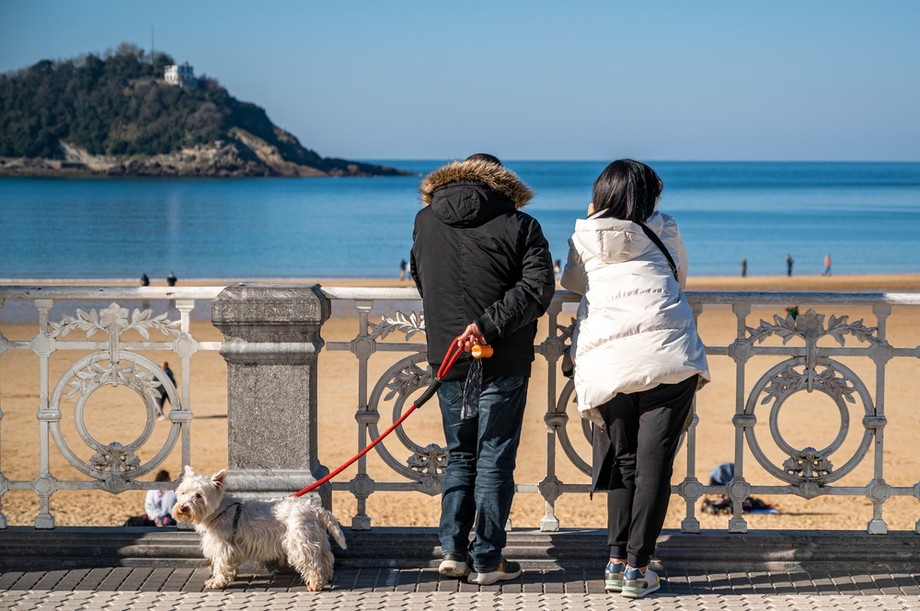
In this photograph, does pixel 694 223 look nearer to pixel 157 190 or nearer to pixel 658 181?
pixel 157 190

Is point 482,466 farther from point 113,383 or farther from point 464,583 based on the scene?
point 113,383

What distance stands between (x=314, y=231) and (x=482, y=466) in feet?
Answer: 225

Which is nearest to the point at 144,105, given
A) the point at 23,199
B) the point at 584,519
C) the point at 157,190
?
the point at 157,190

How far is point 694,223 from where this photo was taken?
8012 centimetres

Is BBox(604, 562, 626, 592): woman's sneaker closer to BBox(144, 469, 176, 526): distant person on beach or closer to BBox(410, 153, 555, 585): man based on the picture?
BBox(410, 153, 555, 585): man

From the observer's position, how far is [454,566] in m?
5.22

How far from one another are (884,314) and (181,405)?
11.0 feet

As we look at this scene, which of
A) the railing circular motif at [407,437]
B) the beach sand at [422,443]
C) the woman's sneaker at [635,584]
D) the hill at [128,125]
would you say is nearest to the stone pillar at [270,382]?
the railing circular motif at [407,437]

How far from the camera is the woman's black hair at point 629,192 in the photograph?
16.0ft

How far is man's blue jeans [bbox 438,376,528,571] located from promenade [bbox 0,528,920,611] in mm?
224

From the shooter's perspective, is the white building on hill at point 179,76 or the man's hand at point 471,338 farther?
the white building on hill at point 179,76

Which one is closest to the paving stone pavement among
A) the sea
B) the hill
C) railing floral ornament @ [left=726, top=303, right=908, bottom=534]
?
railing floral ornament @ [left=726, top=303, right=908, bottom=534]

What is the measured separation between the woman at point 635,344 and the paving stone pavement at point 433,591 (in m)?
0.31

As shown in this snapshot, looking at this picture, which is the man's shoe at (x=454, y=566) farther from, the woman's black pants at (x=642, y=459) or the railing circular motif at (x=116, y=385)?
the railing circular motif at (x=116, y=385)
